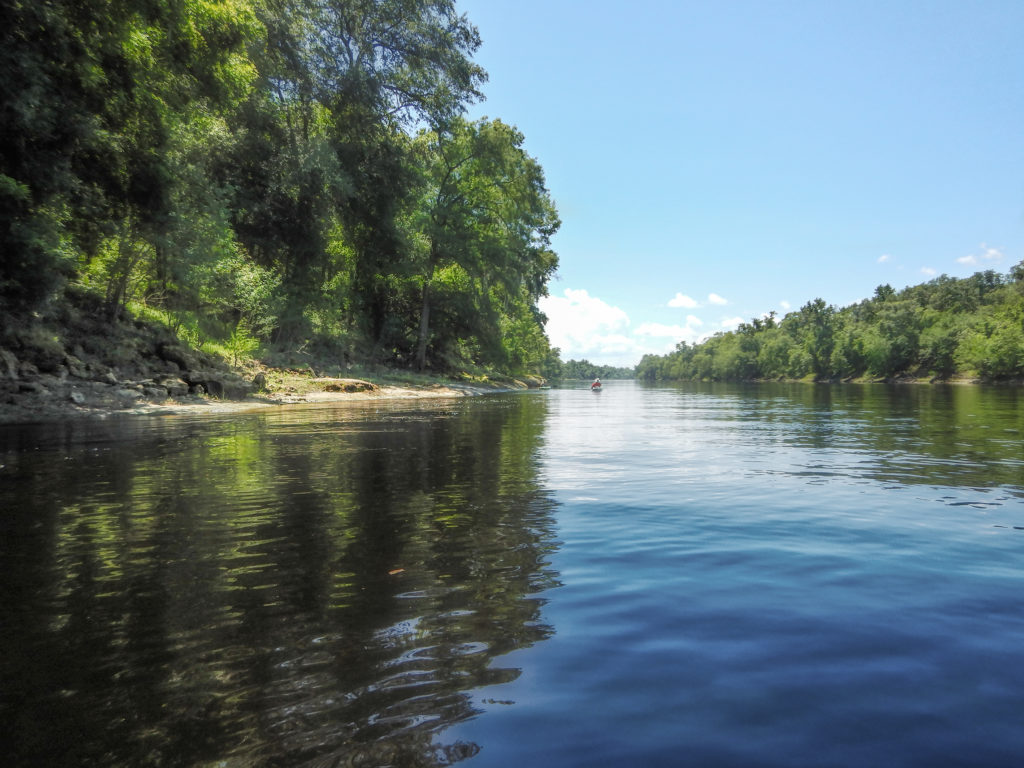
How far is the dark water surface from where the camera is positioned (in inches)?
94.8

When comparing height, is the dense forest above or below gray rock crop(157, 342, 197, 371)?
above

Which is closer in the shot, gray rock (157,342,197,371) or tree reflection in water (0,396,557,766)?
tree reflection in water (0,396,557,766)

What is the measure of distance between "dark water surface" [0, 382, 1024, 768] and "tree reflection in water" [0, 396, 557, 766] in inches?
0.8

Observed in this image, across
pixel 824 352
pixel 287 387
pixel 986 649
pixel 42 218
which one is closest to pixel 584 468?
pixel 986 649

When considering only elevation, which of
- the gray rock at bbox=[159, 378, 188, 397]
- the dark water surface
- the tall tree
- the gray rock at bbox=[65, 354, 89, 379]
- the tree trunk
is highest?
the tall tree

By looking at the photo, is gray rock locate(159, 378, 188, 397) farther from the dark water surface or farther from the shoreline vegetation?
the dark water surface

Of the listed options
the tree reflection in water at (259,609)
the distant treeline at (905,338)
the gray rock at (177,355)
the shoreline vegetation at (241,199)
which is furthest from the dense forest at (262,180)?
the distant treeline at (905,338)

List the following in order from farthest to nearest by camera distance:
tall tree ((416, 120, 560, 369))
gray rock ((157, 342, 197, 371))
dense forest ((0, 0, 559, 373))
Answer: tall tree ((416, 120, 560, 369))
gray rock ((157, 342, 197, 371))
dense forest ((0, 0, 559, 373))

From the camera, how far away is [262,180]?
28.1 m

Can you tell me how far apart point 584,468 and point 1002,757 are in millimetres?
7756

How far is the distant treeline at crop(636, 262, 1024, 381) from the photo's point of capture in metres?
84.2

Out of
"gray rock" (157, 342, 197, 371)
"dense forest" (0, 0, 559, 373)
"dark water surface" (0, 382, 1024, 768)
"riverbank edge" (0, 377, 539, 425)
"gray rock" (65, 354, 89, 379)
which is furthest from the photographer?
"gray rock" (157, 342, 197, 371)

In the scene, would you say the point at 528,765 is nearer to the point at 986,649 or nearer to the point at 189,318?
the point at 986,649

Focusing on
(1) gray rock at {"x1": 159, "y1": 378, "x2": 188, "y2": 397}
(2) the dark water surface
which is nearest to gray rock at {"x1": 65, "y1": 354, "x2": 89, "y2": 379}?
(1) gray rock at {"x1": 159, "y1": 378, "x2": 188, "y2": 397}
